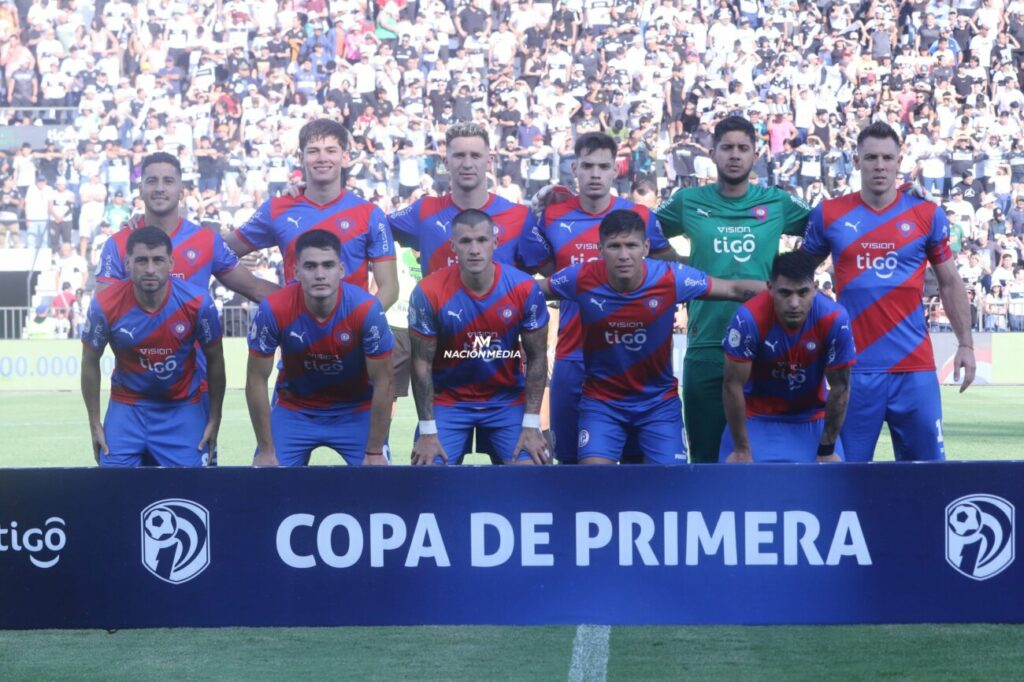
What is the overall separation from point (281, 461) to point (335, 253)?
1.04m

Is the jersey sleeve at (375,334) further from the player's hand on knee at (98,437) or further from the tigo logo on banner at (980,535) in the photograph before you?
the tigo logo on banner at (980,535)

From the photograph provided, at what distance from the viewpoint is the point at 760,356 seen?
6164mm

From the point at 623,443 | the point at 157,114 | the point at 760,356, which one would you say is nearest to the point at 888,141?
the point at 760,356

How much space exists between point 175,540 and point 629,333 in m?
2.47

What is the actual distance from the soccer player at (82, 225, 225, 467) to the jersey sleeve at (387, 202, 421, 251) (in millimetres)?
1027

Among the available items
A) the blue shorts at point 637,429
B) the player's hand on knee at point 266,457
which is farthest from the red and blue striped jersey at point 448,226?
the player's hand on knee at point 266,457

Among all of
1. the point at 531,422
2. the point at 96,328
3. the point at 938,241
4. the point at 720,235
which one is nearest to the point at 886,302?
the point at 938,241

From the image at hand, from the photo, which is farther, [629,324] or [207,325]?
[207,325]

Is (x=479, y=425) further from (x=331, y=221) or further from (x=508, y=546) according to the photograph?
(x=508, y=546)

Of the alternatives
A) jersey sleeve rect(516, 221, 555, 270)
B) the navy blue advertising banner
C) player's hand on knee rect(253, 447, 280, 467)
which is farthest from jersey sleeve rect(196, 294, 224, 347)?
the navy blue advertising banner

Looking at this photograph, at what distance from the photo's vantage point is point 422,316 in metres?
6.35

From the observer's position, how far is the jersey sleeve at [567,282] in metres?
6.41

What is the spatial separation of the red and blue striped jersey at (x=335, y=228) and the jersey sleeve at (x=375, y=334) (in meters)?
0.71

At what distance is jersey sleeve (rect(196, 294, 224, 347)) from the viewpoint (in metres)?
6.54
